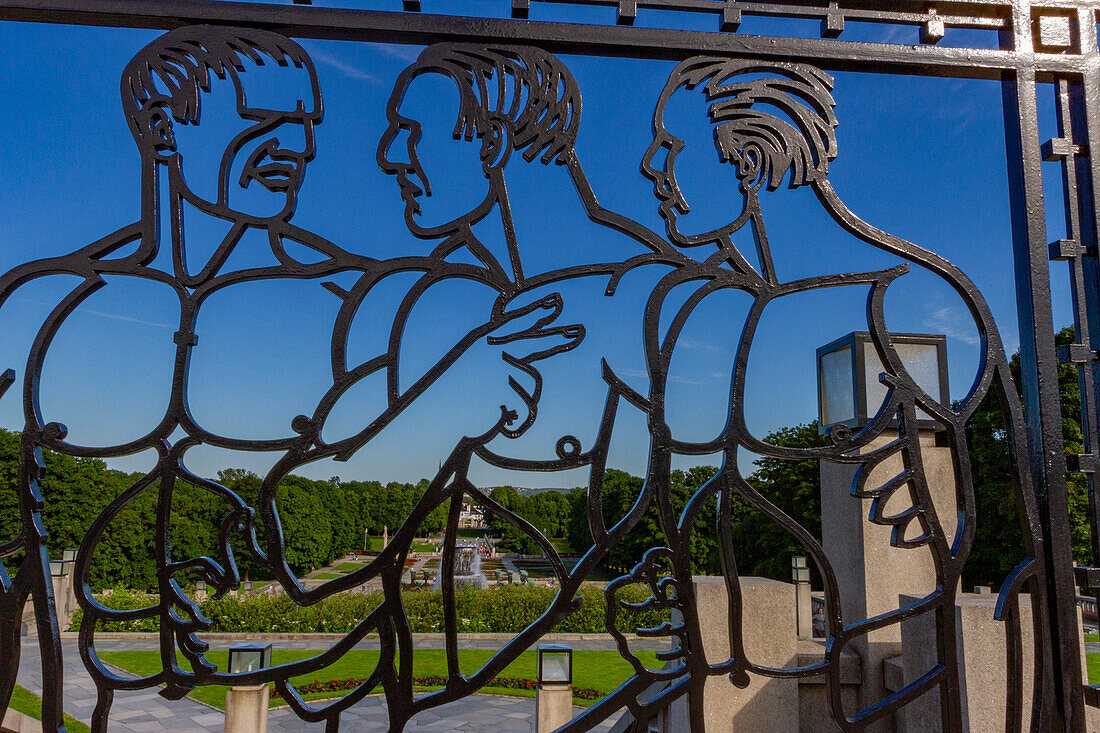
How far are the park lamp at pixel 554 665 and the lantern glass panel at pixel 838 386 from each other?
2.16 metres

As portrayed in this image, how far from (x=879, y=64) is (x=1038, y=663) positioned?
1.59m

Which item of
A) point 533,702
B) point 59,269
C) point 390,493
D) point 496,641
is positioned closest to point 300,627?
point 496,641

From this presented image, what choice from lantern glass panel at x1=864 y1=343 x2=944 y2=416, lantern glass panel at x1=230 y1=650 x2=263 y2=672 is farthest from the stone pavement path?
lantern glass panel at x1=864 y1=343 x2=944 y2=416

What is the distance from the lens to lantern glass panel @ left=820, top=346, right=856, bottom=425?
411cm

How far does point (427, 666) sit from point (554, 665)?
8.09 m

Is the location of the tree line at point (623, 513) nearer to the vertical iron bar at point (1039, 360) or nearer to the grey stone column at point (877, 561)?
the grey stone column at point (877, 561)

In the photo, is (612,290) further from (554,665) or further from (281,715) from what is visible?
(281,715)

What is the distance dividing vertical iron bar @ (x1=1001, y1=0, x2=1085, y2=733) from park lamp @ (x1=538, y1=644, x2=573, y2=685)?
107 inches

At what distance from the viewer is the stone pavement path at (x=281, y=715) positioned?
8492 millimetres

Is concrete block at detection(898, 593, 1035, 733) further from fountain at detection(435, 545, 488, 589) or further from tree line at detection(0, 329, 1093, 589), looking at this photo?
fountain at detection(435, 545, 488, 589)

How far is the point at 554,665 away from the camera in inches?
161

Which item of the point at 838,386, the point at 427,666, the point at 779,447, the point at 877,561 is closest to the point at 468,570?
the point at 427,666

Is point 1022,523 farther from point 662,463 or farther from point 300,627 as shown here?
point 300,627

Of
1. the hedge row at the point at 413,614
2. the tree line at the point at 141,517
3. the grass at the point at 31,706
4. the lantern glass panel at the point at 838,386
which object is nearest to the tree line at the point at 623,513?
the tree line at the point at 141,517
